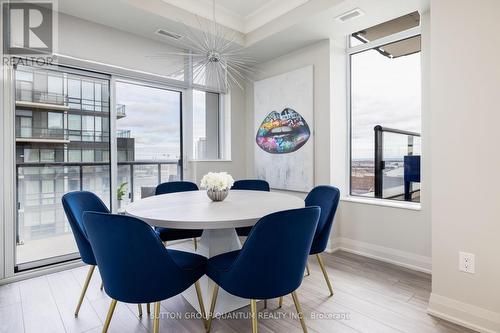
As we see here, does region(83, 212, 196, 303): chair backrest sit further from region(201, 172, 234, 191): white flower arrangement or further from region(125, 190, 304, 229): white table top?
region(201, 172, 234, 191): white flower arrangement

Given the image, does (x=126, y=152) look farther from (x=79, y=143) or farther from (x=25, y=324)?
(x=25, y=324)

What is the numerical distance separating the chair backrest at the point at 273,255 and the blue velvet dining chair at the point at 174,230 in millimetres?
1251

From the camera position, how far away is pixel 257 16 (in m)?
3.46

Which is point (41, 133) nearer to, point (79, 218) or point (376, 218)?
point (79, 218)

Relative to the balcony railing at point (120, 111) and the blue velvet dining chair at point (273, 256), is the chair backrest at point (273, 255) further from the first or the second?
the balcony railing at point (120, 111)

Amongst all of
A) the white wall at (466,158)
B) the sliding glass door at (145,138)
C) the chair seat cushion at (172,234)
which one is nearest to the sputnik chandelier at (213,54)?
the sliding glass door at (145,138)

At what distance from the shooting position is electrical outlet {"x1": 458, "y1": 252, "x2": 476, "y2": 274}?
1.85m

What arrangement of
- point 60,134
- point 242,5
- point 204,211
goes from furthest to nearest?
point 242,5 < point 60,134 < point 204,211

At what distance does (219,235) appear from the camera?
6.91 ft

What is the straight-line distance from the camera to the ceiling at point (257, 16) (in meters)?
2.69

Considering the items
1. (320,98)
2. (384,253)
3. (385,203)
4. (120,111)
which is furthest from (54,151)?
(384,253)

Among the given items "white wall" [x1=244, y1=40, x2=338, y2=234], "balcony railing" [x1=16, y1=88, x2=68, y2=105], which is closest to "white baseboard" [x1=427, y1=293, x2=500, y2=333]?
"white wall" [x1=244, y1=40, x2=338, y2=234]

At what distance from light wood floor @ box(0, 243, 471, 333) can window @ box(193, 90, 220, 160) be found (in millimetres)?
2171

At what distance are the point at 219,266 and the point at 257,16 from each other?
Result: 122 inches
